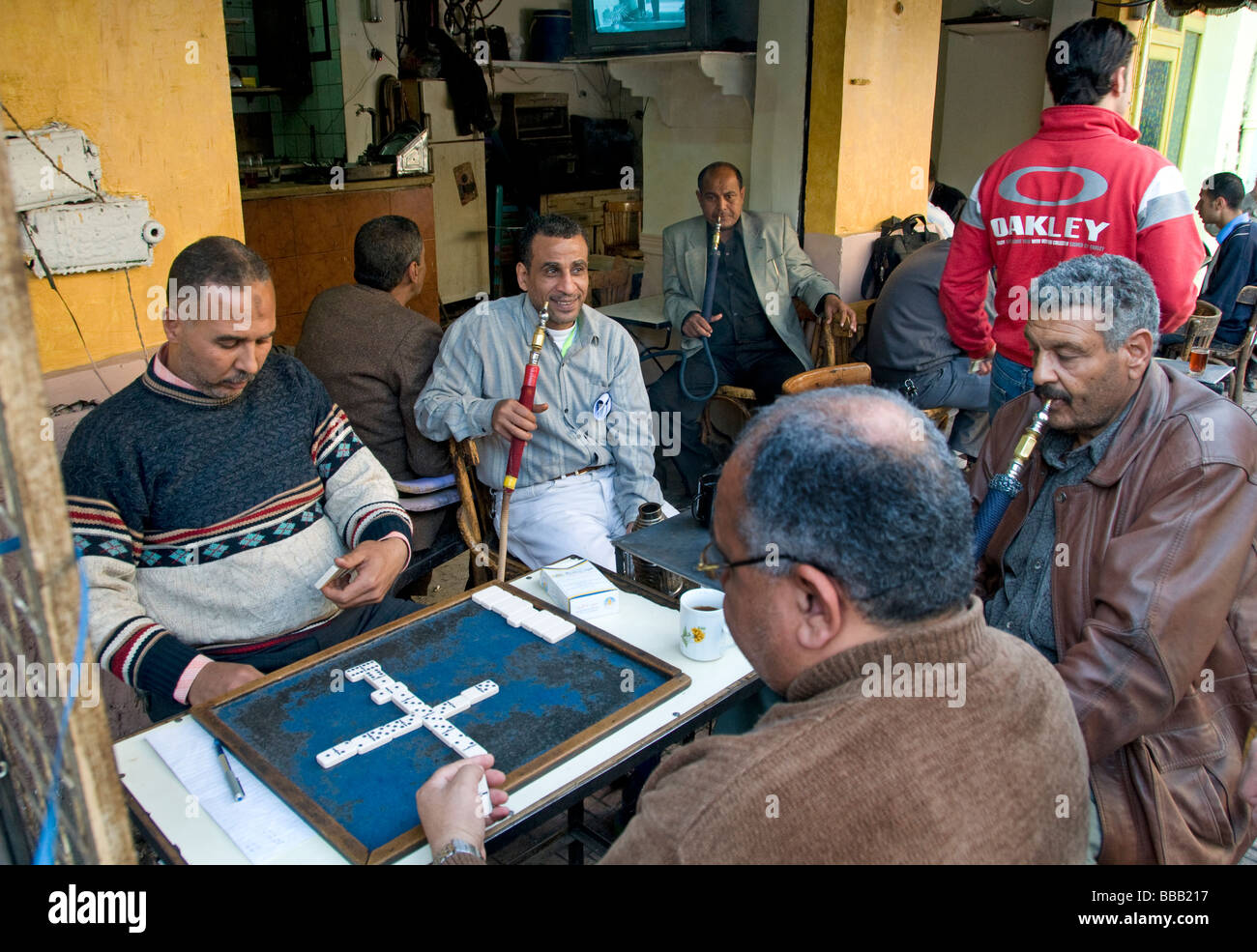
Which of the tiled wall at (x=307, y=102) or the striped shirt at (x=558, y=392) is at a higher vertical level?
the tiled wall at (x=307, y=102)

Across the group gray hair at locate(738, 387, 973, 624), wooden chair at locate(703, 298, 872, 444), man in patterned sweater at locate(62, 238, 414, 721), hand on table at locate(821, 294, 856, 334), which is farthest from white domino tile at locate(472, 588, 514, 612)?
hand on table at locate(821, 294, 856, 334)

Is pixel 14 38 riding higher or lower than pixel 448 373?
higher

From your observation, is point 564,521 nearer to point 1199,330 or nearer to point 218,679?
point 218,679

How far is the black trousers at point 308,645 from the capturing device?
2.23 metres

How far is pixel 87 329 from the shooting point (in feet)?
8.93

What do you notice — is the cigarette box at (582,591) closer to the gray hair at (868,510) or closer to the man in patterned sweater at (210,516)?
the man in patterned sweater at (210,516)

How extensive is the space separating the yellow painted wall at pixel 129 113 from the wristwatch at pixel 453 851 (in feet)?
6.44

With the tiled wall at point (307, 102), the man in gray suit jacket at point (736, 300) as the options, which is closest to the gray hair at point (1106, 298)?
the man in gray suit jacket at point (736, 300)

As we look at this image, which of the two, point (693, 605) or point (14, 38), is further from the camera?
point (14, 38)

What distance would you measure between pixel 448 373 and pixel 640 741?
1.81 metres

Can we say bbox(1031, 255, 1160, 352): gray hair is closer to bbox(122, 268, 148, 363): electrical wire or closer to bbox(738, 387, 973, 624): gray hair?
bbox(738, 387, 973, 624): gray hair

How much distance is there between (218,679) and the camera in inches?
77.1

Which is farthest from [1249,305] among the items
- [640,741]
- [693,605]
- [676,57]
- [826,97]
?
[640,741]

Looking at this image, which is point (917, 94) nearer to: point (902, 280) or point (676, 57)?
point (676, 57)
